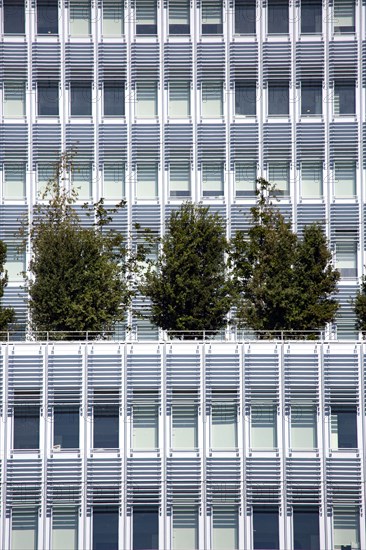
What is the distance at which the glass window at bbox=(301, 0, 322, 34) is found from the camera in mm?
99500

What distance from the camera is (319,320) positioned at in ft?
254

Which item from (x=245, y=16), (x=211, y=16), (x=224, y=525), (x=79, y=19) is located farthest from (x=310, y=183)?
(x=224, y=525)

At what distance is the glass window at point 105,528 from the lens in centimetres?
7062

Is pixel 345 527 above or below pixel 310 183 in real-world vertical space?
below

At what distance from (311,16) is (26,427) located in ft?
134

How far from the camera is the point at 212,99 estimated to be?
99312 mm

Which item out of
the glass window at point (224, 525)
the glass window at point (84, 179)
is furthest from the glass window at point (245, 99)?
the glass window at point (224, 525)

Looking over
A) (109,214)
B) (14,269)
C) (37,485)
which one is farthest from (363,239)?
(37,485)

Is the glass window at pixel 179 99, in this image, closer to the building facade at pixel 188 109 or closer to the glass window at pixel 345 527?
the building facade at pixel 188 109

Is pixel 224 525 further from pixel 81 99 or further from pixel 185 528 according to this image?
pixel 81 99

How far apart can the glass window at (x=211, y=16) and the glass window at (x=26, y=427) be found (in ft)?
122

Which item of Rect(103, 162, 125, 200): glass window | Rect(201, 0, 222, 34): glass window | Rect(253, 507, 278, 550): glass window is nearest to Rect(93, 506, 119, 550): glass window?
Rect(253, 507, 278, 550): glass window

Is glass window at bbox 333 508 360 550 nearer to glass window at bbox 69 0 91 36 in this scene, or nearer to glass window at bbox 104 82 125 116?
glass window at bbox 104 82 125 116

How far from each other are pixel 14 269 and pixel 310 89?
22.8 metres
